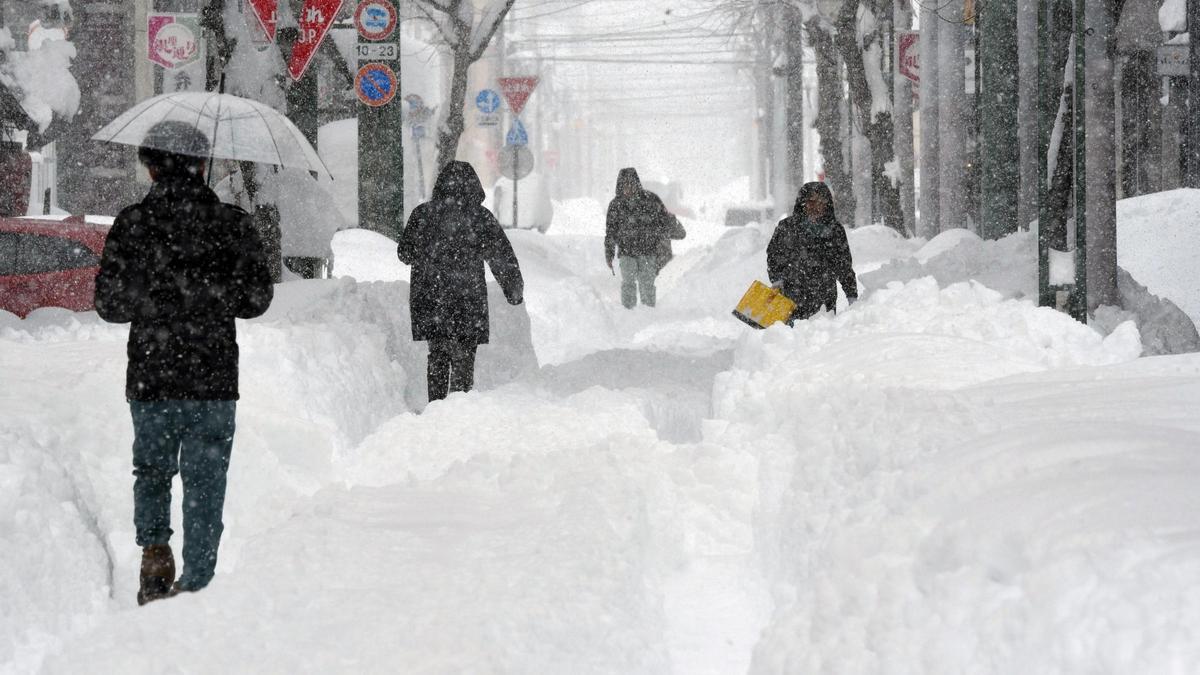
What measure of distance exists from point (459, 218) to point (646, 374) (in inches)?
151

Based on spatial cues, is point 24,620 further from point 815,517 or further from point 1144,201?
point 1144,201

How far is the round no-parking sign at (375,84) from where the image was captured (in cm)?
1653

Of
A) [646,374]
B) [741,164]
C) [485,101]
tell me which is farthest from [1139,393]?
[741,164]

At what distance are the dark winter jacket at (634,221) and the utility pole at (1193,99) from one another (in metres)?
8.66

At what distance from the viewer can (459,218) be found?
9430 millimetres

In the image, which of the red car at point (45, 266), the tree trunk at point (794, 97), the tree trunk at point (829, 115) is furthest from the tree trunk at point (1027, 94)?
the tree trunk at point (794, 97)

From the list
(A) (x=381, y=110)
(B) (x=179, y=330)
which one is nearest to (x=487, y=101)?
(A) (x=381, y=110)

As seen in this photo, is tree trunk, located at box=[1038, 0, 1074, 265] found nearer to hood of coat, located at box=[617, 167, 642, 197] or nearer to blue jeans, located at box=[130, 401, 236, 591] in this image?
blue jeans, located at box=[130, 401, 236, 591]

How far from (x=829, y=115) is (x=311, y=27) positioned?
1321cm

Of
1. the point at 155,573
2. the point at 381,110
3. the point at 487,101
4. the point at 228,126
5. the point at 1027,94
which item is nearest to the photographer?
the point at 155,573

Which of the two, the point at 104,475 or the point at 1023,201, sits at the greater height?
the point at 1023,201

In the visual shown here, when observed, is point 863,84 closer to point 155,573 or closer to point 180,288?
point 180,288

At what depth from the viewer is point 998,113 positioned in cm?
1636

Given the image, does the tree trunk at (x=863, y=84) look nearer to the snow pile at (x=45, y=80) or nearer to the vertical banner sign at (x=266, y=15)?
the vertical banner sign at (x=266, y=15)
